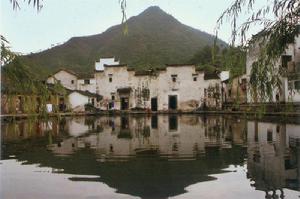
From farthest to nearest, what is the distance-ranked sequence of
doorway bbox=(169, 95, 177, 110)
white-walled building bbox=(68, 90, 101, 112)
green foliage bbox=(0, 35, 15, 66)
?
doorway bbox=(169, 95, 177, 110) < white-walled building bbox=(68, 90, 101, 112) < green foliage bbox=(0, 35, 15, 66)

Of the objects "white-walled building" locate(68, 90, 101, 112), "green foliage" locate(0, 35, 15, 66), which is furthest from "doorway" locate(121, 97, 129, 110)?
"green foliage" locate(0, 35, 15, 66)

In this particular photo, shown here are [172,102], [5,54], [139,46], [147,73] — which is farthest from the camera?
[139,46]

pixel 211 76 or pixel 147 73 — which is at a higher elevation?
pixel 147 73

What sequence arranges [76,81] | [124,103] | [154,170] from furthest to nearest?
[76,81]
[124,103]
[154,170]

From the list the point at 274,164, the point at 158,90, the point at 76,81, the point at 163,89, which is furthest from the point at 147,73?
the point at 274,164

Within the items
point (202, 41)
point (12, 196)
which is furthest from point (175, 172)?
point (202, 41)

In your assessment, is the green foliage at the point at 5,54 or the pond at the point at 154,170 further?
the pond at the point at 154,170

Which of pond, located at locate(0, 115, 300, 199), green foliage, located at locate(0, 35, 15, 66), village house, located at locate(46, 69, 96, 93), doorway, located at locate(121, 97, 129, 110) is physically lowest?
pond, located at locate(0, 115, 300, 199)

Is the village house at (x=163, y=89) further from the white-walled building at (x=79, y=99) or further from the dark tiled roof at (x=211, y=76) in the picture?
the white-walled building at (x=79, y=99)

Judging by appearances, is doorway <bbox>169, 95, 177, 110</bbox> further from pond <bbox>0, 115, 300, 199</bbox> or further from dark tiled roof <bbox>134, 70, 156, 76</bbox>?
pond <bbox>0, 115, 300, 199</bbox>

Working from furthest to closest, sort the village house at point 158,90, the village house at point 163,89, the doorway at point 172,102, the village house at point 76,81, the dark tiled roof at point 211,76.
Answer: the village house at point 76,81, the doorway at point 172,102, the dark tiled roof at point 211,76, the village house at point 163,89, the village house at point 158,90

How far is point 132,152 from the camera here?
11.0 m

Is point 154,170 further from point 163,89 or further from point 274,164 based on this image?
point 163,89

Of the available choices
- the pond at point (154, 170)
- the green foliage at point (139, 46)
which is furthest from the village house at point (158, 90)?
the pond at point (154, 170)
